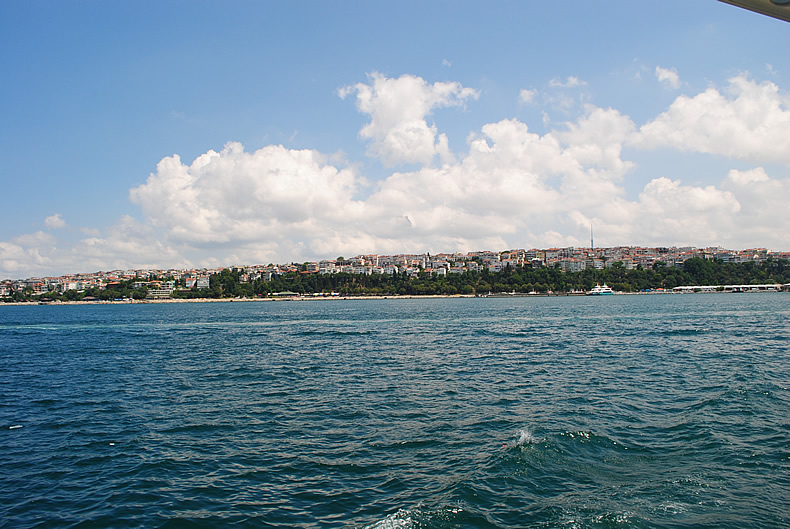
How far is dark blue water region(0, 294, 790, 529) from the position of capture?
7.95m

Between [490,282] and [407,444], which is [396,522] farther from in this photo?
[490,282]

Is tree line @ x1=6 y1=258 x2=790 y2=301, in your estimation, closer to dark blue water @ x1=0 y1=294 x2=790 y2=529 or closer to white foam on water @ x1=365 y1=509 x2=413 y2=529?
dark blue water @ x1=0 y1=294 x2=790 y2=529

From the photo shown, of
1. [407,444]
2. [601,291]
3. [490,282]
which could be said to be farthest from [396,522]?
[490,282]

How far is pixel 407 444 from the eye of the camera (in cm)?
1109

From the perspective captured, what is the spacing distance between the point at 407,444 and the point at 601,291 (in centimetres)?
15580

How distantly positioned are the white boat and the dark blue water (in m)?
139

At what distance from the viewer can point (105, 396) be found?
17547 millimetres

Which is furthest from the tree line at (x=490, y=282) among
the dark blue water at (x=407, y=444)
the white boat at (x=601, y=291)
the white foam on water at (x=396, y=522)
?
the white foam on water at (x=396, y=522)

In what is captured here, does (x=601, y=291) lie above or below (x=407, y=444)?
below

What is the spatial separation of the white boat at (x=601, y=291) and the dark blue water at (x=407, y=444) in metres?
139

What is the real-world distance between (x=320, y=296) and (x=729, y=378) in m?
165

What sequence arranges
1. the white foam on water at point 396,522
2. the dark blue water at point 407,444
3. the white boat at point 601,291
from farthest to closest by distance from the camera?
the white boat at point 601,291
the dark blue water at point 407,444
the white foam on water at point 396,522

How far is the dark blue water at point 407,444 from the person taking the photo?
313 inches

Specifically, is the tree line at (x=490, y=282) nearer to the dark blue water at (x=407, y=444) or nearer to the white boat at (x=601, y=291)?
the white boat at (x=601, y=291)
